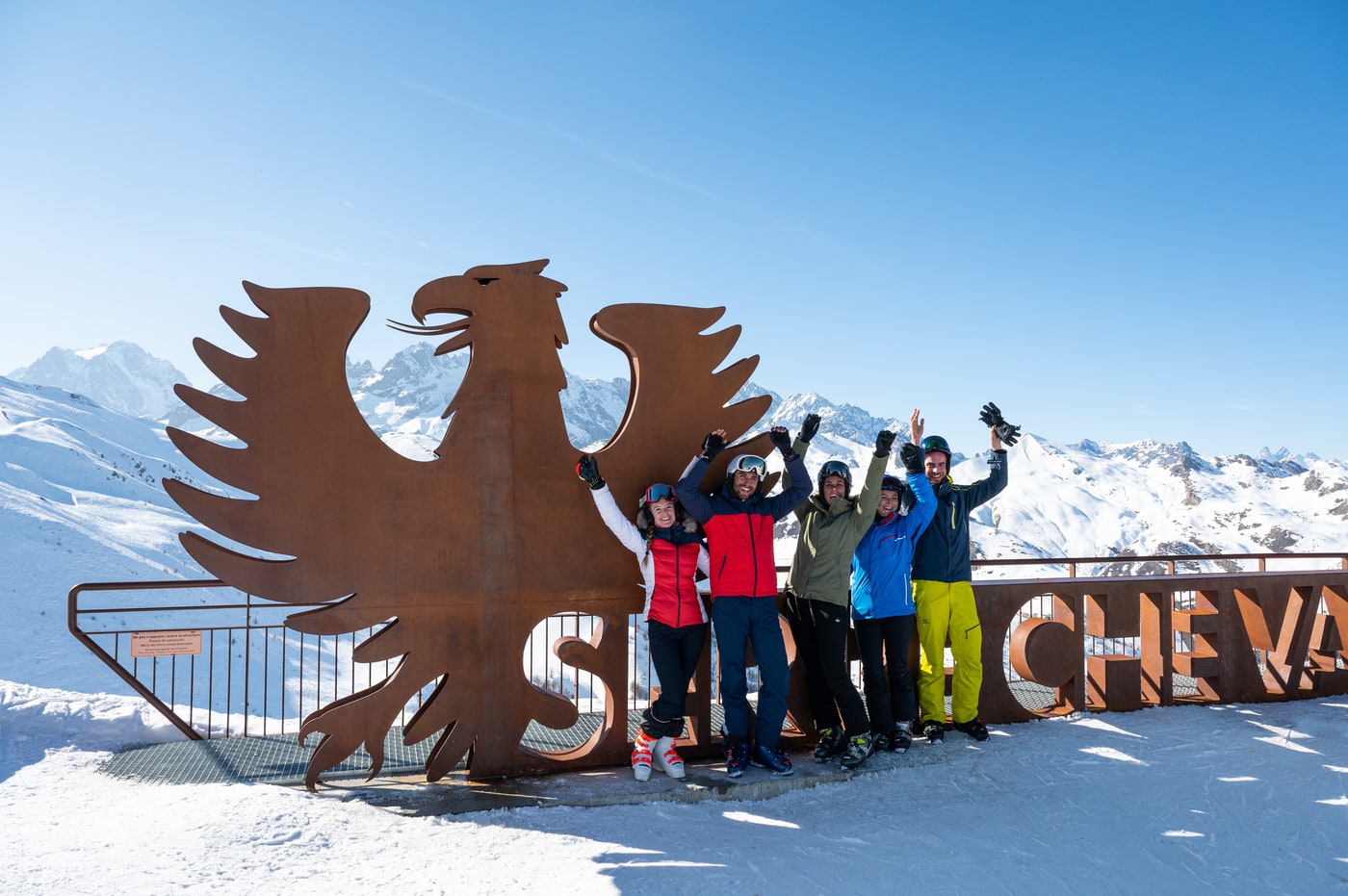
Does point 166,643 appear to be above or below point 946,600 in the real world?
below

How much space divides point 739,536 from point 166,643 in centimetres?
379

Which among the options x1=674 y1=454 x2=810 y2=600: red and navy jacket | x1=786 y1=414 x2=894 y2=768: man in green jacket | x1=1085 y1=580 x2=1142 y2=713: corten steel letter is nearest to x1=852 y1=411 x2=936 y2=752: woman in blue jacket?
x1=786 y1=414 x2=894 y2=768: man in green jacket

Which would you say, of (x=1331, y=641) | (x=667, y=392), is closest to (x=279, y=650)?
(x=667, y=392)

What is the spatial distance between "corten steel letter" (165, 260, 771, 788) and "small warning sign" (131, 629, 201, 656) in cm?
147


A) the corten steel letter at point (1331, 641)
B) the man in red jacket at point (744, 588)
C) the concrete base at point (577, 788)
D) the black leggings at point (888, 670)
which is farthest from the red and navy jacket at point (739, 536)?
the corten steel letter at point (1331, 641)

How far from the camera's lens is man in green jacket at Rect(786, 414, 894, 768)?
4543 mm

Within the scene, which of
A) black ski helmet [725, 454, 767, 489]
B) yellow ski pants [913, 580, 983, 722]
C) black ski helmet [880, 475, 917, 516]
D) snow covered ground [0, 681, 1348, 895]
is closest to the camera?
snow covered ground [0, 681, 1348, 895]

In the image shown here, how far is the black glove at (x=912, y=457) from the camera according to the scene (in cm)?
476

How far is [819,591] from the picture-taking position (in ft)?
14.9

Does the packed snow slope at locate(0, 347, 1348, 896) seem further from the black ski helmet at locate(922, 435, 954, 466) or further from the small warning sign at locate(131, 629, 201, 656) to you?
the black ski helmet at locate(922, 435, 954, 466)

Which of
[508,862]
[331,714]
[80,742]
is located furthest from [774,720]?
[80,742]

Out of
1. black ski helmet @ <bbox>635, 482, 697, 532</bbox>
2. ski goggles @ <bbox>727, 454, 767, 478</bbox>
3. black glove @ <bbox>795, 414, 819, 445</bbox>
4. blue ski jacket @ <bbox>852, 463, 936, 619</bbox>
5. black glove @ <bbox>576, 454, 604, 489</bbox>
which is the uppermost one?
black glove @ <bbox>795, 414, 819, 445</bbox>

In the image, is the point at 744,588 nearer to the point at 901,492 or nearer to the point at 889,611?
the point at 889,611

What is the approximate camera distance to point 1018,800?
4.15m
